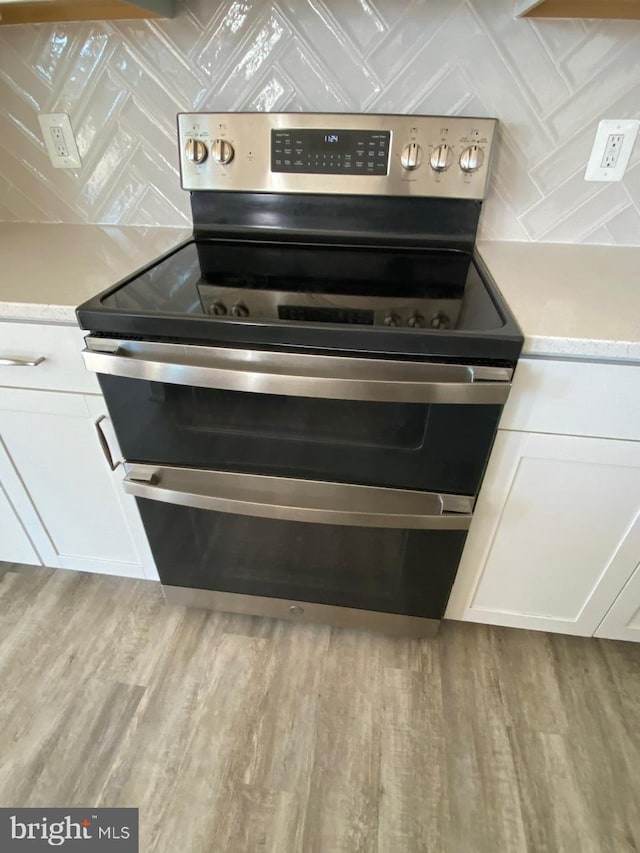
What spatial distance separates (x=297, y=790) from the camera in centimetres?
104

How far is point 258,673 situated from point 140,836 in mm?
389

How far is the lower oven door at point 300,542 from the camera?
0.94 meters

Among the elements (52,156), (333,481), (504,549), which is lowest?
(504,549)

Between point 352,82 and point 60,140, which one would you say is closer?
point 352,82

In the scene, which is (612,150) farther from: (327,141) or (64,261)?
(64,261)

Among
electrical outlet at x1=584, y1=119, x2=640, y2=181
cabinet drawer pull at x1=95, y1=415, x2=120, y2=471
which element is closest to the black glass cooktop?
cabinet drawer pull at x1=95, y1=415, x2=120, y2=471

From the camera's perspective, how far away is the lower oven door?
0.94 metres

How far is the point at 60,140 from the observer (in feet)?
4.07

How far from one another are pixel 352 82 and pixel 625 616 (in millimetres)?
1412

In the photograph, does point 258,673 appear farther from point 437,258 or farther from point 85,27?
point 85,27

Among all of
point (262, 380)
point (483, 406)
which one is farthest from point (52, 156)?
point (483, 406)

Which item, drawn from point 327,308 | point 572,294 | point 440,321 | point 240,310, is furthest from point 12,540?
point 572,294

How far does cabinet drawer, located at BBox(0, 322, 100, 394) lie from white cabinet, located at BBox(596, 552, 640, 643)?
125cm

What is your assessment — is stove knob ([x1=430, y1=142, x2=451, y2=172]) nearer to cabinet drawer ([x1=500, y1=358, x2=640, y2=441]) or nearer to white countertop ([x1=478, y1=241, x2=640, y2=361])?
white countertop ([x1=478, y1=241, x2=640, y2=361])
